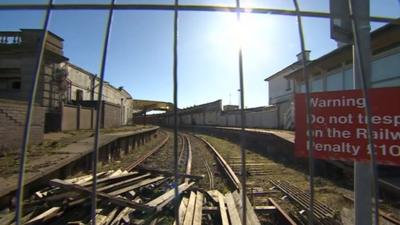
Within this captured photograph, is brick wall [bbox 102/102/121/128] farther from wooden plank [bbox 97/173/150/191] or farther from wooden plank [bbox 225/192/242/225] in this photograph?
wooden plank [bbox 225/192/242/225]

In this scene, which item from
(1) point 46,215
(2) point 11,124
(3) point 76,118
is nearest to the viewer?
A: (1) point 46,215

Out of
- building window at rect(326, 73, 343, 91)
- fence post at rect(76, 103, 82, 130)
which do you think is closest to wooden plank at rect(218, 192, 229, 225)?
building window at rect(326, 73, 343, 91)

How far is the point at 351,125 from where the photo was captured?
8.04ft

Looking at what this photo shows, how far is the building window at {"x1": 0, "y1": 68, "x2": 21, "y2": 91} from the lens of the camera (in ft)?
77.7

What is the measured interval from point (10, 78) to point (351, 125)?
2525cm

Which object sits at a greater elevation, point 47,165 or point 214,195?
point 47,165

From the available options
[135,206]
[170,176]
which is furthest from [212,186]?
[135,206]

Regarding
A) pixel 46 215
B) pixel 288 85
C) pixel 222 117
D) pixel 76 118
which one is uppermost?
pixel 288 85

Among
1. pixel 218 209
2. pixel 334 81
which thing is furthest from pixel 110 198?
pixel 334 81

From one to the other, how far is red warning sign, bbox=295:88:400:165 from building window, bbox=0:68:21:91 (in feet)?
80.3

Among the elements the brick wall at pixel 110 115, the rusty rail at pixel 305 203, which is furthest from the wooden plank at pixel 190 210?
the brick wall at pixel 110 115

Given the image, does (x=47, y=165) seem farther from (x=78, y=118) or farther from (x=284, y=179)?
(x=78, y=118)

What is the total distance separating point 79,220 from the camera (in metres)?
6.49

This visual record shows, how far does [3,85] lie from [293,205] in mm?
21874
